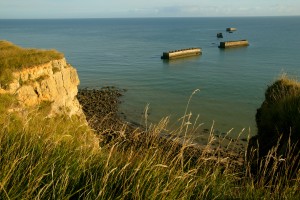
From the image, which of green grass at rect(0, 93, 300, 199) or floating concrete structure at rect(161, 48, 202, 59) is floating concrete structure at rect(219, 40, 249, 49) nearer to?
floating concrete structure at rect(161, 48, 202, 59)

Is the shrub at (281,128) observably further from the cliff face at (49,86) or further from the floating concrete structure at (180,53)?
the floating concrete structure at (180,53)

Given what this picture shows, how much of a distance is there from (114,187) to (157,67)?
62.1 meters

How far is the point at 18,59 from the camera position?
21016 millimetres

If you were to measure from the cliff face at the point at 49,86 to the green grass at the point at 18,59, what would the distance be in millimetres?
313

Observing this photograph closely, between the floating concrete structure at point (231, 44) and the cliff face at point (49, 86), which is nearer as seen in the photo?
the cliff face at point (49, 86)

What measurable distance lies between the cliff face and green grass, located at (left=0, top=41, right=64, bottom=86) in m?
0.31

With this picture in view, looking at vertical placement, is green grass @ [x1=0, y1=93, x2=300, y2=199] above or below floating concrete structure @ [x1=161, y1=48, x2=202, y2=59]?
above

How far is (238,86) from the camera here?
4775 centimetres

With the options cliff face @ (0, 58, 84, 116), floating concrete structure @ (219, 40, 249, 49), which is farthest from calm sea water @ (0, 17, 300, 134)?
cliff face @ (0, 58, 84, 116)

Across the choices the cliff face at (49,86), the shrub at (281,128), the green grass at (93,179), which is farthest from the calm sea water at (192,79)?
the green grass at (93,179)

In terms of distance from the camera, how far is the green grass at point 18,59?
18703 mm

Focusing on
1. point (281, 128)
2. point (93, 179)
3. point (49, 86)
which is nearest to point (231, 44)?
point (49, 86)

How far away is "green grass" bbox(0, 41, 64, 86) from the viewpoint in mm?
18703

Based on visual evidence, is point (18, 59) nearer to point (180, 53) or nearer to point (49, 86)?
point (49, 86)
